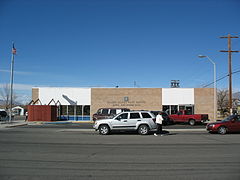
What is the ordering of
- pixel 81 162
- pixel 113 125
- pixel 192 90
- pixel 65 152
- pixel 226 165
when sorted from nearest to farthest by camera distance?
pixel 226 165, pixel 81 162, pixel 65 152, pixel 113 125, pixel 192 90

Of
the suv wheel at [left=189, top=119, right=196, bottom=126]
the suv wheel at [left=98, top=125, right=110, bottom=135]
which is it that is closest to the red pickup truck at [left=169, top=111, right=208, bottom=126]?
the suv wheel at [left=189, top=119, right=196, bottom=126]

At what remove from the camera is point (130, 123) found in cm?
1625

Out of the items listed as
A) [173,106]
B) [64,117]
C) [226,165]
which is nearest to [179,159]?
[226,165]

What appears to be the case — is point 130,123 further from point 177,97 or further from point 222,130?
point 177,97

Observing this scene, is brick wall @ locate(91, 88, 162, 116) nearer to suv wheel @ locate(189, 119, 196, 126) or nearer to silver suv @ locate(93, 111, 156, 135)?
suv wheel @ locate(189, 119, 196, 126)

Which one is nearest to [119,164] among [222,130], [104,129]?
[104,129]

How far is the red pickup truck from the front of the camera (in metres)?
27.3

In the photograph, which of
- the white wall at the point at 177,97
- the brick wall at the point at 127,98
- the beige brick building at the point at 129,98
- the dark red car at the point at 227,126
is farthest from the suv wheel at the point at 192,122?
the dark red car at the point at 227,126

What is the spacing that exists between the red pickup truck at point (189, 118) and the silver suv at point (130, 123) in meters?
13.0

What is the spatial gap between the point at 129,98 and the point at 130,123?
19.5m

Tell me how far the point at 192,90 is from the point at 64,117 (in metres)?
21.1

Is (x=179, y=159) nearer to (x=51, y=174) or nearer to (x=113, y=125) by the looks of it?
(x=51, y=174)

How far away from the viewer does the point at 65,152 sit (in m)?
9.50

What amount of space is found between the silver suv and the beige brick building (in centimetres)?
1916
